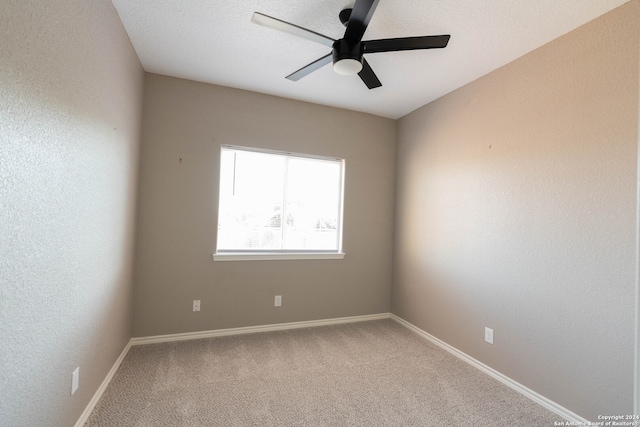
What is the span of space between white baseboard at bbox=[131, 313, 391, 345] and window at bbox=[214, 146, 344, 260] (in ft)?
2.51

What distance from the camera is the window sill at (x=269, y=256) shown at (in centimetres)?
296

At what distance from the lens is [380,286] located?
3.65 metres

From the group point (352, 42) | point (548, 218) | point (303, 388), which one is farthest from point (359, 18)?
point (303, 388)

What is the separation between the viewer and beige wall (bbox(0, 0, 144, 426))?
1003 millimetres

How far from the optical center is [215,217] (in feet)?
9.65

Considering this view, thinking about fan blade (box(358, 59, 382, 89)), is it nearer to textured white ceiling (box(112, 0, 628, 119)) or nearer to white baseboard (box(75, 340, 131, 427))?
textured white ceiling (box(112, 0, 628, 119))

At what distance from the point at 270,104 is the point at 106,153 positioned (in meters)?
1.77

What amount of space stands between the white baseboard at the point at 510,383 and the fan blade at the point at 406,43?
248 centimetres

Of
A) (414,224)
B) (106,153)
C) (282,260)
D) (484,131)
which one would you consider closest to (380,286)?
(414,224)

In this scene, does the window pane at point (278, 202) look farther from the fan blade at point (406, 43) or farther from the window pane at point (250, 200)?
the fan blade at point (406, 43)

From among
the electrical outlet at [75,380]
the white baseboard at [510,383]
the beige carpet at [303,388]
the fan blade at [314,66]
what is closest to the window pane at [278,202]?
the beige carpet at [303,388]

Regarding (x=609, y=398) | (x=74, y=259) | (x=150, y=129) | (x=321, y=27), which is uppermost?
(x=321, y=27)

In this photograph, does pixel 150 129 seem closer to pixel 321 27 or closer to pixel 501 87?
pixel 321 27

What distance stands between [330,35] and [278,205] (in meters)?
1.78
